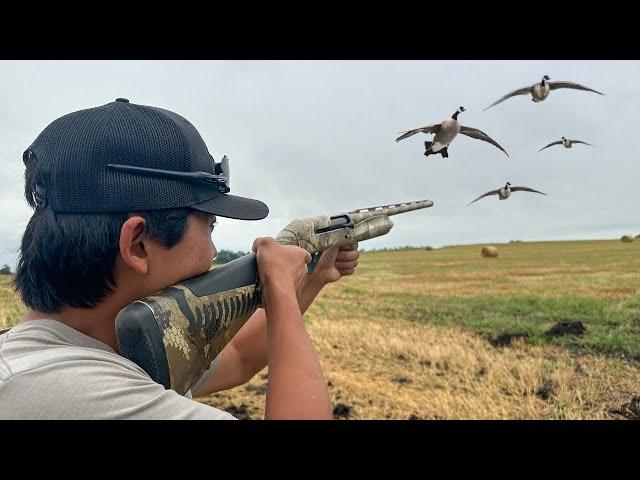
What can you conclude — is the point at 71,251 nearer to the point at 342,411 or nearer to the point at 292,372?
the point at 292,372

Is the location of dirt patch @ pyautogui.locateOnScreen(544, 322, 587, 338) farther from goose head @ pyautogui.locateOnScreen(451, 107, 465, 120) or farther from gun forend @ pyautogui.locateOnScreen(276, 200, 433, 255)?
gun forend @ pyautogui.locateOnScreen(276, 200, 433, 255)

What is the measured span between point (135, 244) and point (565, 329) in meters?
13.6

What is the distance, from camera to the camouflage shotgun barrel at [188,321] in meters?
1.95

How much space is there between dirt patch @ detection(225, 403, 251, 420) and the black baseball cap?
18.7 feet

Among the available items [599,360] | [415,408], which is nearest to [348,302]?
[599,360]

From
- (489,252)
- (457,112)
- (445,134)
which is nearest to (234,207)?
(445,134)

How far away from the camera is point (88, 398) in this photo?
1.72 m

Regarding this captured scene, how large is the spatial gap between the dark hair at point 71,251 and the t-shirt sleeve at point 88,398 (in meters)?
0.43

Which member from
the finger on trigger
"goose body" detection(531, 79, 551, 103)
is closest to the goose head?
"goose body" detection(531, 79, 551, 103)

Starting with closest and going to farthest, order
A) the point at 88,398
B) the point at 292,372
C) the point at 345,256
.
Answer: the point at 88,398 → the point at 292,372 → the point at 345,256

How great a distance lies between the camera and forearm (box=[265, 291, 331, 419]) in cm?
194

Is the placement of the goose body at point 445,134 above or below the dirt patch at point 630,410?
above

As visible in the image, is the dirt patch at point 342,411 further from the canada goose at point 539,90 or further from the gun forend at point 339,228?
the canada goose at point 539,90

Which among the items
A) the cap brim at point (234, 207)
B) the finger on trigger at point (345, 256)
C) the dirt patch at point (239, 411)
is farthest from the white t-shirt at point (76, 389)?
the dirt patch at point (239, 411)
